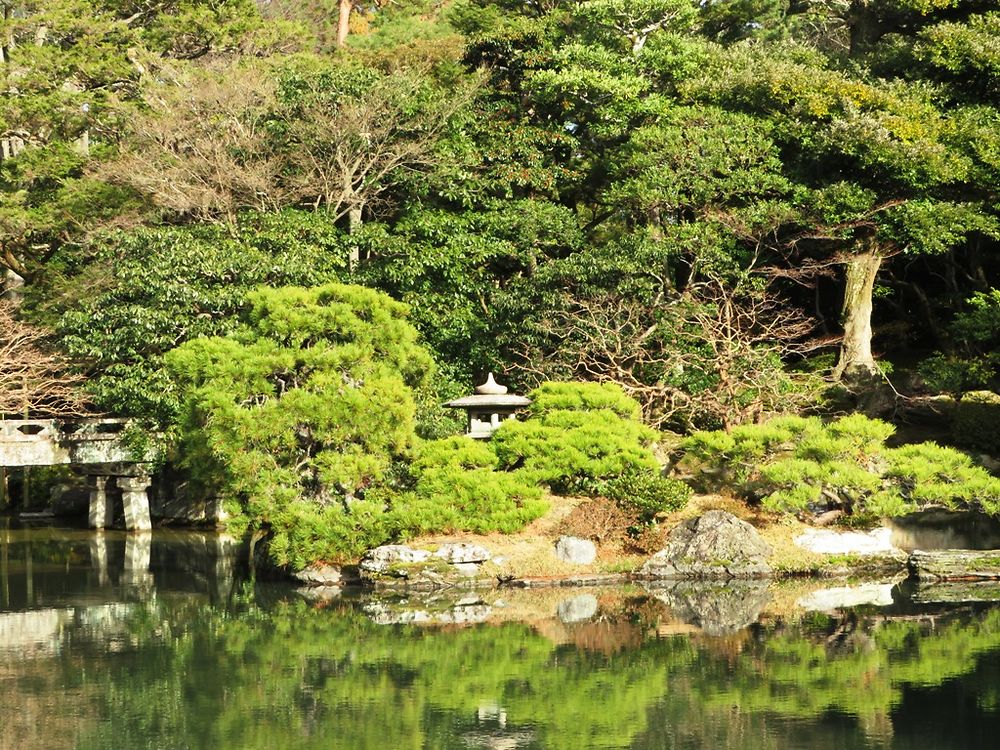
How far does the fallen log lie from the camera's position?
2097cm

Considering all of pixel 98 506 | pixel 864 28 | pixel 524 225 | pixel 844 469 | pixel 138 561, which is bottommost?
pixel 138 561

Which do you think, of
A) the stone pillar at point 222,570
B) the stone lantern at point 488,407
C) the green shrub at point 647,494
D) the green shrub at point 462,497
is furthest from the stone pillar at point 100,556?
the green shrub at point 647,494

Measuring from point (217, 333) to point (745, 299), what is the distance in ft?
37.0

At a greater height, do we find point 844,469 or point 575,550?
point 844,469

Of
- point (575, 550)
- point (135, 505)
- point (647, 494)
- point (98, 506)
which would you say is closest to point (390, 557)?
point (575, 550)

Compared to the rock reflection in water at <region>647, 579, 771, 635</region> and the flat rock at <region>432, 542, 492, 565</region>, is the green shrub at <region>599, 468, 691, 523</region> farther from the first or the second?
the flat rock at <region>432, 542, 492, 565</region>

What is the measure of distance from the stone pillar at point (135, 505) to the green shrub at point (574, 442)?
10.1 m

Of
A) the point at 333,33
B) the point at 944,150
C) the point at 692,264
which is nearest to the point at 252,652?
the point at 692,264

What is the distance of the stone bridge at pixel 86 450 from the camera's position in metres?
27.4

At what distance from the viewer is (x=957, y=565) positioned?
69.1ft

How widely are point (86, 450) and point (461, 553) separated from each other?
1066cm

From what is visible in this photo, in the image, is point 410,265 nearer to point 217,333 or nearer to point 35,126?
point 217,333

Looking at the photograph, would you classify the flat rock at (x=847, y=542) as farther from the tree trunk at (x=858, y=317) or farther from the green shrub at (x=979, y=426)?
the tree trunk at (x=858, y=317)

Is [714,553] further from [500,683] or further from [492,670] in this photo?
[500,683]
